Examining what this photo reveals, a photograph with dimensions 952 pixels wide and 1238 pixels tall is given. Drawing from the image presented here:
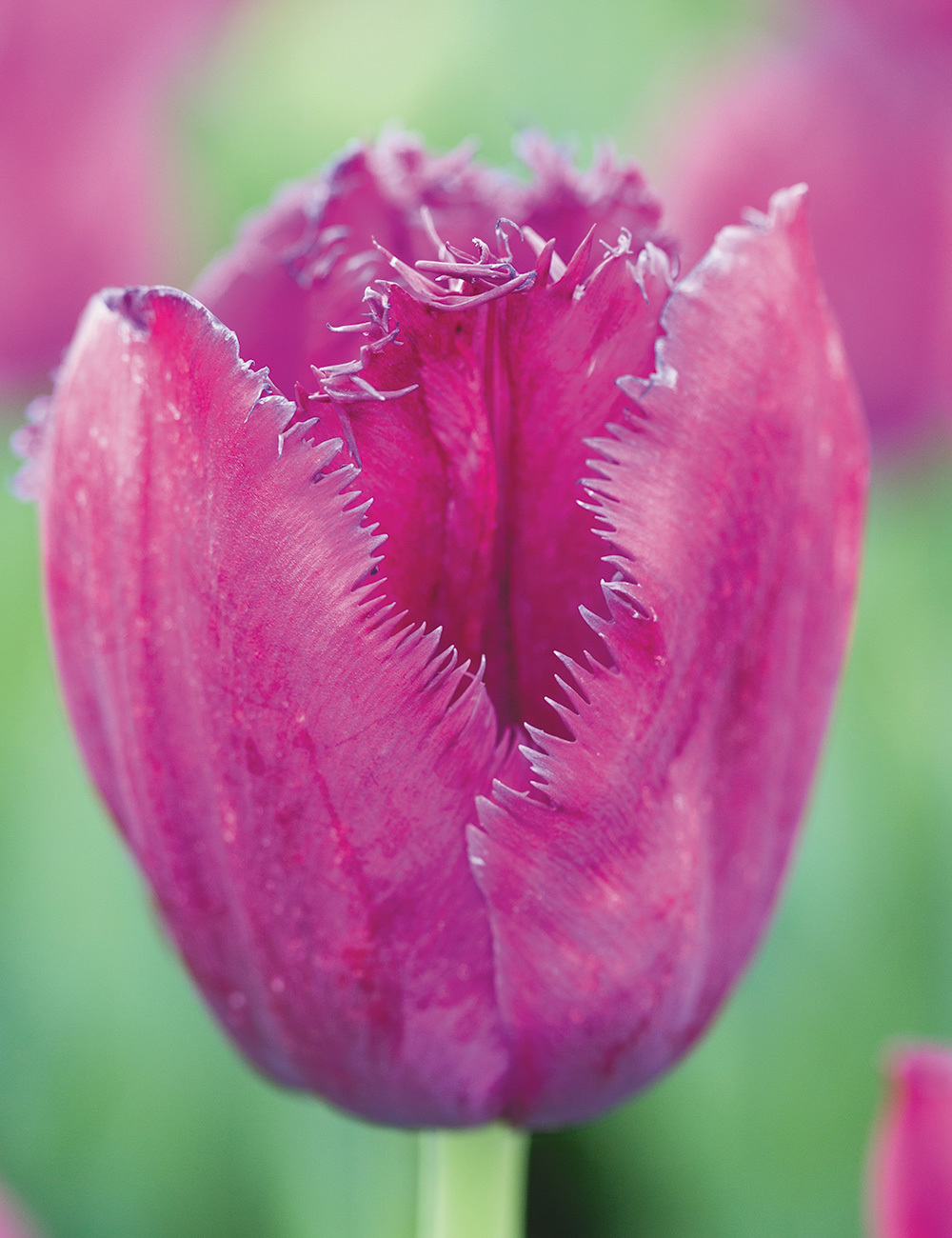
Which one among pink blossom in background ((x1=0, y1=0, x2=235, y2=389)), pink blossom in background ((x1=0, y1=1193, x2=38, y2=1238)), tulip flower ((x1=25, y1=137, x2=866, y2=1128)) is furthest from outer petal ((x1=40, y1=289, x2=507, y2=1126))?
pink blossom in background ((x1=0, y1=0, x2=235, y2=389))

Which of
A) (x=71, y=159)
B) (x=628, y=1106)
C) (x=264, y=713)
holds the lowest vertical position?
(x=628, y=1106)

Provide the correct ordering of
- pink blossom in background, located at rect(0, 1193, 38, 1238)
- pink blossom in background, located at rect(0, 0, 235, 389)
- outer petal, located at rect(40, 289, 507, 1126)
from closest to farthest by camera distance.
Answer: outer petal, located at rect(40, 289, 507, 1126) < pink blossom in background, located at rect(0, 1193, 38, 1238) < pink blossom in background, located at rect(0, 0, 235, 389)

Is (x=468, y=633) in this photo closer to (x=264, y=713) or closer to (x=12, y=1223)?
(x=264, y=713)

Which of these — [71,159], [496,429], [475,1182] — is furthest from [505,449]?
[71,159]

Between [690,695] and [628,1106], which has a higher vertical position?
[690,695]

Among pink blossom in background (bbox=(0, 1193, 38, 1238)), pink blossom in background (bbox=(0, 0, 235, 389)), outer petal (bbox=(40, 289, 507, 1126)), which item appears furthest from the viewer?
pink blossom in background (bbox=(0, 0, 235, 389))

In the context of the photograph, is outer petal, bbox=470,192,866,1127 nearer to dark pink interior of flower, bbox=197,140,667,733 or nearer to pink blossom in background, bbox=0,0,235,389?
dark pink interior of flower, bbox=197,140,667,733
